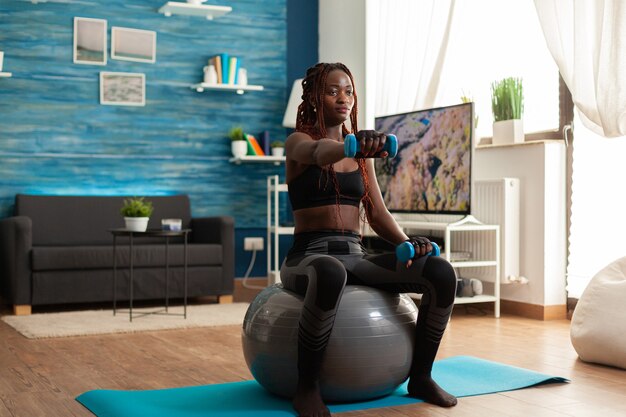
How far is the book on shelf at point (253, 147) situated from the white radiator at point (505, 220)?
2076 mm

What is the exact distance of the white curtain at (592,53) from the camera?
4.27m

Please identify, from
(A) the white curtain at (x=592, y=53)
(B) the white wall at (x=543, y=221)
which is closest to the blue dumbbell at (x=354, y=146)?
(A) the white curtain at (x=592, y=53)

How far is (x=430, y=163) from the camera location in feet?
17.1

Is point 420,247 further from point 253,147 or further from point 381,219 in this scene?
point 253,147

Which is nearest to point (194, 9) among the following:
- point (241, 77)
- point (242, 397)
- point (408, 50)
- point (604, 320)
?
point (241, 77)

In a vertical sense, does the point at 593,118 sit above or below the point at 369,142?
above

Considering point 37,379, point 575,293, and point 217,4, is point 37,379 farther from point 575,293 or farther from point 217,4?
point 217,4

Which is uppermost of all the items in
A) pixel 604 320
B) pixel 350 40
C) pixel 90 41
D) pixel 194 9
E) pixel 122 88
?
pixel 194 9

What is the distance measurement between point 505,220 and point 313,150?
2848 mm

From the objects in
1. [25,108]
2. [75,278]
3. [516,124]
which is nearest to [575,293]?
[516,124]

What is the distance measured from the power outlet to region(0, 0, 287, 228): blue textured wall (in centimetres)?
12

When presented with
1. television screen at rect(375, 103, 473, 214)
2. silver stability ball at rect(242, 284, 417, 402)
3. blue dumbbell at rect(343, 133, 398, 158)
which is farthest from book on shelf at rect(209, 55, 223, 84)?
blue dumbbell at rect(343, 133, 398, 158)

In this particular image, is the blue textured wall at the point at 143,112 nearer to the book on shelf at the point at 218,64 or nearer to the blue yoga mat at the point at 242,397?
the book on shelf at the point at 218,64

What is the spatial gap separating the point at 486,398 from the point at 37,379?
5.56ft
